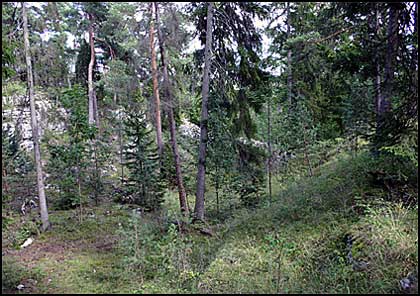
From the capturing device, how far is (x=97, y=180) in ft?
41.5

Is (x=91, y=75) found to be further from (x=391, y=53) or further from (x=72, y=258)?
(x=391, y=53)

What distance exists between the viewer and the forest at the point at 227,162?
18.1 feet

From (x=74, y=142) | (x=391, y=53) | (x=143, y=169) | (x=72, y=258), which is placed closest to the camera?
(x=391, y=53)

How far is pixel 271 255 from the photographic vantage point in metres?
6.11

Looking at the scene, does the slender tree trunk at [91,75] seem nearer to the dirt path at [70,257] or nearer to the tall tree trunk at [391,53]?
the dirt path at [70,257]

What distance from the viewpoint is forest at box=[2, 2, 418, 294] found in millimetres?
5512

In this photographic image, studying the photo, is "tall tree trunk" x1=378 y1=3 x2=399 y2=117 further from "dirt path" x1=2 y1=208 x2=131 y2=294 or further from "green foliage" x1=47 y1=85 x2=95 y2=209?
"green foliage" x1=47 y1=85 x2=95 y2=209

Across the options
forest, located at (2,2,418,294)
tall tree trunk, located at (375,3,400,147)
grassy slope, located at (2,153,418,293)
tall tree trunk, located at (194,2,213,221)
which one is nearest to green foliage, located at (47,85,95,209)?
forest, located at (2,2,418,294)

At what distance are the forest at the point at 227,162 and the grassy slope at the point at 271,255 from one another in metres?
0.03

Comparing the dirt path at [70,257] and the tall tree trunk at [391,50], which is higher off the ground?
the tall tree trunk at [391,50]

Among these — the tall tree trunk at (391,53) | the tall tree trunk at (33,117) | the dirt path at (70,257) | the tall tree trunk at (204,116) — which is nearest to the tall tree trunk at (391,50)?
the tall tree trunk at (391,53)

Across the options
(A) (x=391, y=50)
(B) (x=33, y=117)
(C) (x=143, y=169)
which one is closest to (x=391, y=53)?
(A) (x=391, y=50)

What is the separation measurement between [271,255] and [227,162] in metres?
4.35

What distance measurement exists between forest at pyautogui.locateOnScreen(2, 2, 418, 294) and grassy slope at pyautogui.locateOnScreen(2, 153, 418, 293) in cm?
3
